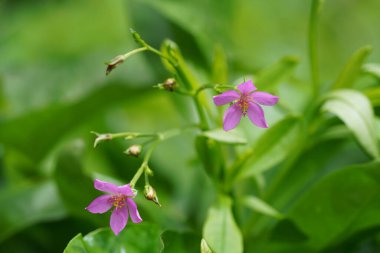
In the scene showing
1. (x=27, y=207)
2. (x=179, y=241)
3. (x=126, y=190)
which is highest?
(x=126, y=190)

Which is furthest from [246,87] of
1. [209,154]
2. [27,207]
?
[27,207]

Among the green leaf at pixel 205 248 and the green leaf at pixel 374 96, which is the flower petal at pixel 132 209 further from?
the green leaf at pixel 374 96

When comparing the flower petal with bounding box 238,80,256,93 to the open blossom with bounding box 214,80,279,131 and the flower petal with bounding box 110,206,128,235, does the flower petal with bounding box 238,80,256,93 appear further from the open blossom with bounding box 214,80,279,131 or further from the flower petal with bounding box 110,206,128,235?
the flower petal with bounding box 110,206,128,235

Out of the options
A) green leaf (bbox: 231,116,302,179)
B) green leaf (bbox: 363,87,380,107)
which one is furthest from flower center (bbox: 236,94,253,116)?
green leaf (bbox: 363,87,380,107)

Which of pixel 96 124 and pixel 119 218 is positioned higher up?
pixel 119 218

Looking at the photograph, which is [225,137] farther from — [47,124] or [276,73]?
[47,124]
